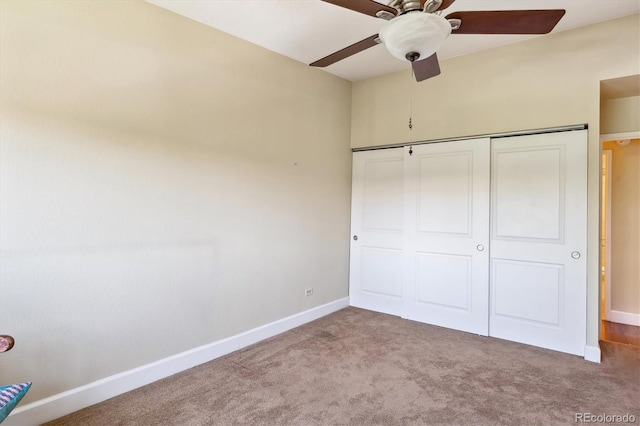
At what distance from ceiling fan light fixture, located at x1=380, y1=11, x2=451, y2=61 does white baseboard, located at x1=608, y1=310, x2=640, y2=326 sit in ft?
14.4

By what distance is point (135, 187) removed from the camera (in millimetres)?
2420

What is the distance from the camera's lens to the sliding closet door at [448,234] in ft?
11.3

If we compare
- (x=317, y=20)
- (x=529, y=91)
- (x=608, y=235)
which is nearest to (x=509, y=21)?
(x=317, y=20)

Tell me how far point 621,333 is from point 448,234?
226cm

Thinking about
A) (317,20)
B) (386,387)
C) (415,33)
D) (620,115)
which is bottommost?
(386,387)

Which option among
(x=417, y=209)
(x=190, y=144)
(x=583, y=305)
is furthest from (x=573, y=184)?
(x=190, y=144)

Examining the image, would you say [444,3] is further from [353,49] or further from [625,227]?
[625,227]

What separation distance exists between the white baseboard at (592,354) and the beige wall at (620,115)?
6.72ft

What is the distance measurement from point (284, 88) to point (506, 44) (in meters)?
2.27

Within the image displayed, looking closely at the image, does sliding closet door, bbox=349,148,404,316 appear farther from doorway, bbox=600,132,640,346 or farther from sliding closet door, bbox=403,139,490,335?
doorway, bbox=600,132,640,346

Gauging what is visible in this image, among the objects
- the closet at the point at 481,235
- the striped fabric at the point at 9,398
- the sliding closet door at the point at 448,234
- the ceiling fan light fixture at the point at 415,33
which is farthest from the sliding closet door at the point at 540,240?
the striped fabric at the point at 9,398

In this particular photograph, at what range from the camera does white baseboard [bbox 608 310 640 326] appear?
3.96m

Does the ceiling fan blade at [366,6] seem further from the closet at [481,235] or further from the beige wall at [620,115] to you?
the beige wall at [620,115]

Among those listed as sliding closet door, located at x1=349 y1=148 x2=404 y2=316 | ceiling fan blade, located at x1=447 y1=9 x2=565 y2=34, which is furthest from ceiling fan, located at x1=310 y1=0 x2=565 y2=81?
sliding closet door, located at x1=349 y1=148 x2=404 y2=316
